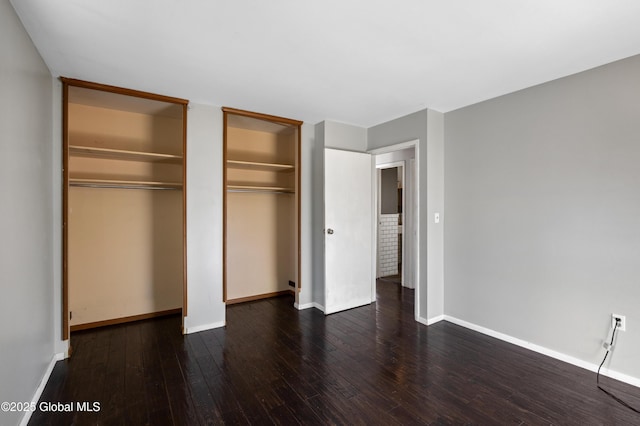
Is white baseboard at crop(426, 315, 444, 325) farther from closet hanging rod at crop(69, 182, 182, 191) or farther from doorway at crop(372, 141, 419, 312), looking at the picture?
closet hanging rod at crop(69, 182, 182, 191)

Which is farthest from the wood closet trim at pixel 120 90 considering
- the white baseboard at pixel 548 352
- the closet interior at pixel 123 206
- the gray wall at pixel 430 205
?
the white baseboard at pixel 548 352

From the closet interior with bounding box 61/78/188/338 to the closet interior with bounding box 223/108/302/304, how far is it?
70cm

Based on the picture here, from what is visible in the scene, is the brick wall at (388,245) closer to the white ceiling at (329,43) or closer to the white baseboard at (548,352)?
the white baseboard at (548,352)

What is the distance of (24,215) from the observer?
1.88 metres

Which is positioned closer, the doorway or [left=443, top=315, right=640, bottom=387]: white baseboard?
[left=443, top=315, right=640, bottom=387]: white baseboard

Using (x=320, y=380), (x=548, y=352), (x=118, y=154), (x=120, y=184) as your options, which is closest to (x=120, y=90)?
(x=118, y=154)

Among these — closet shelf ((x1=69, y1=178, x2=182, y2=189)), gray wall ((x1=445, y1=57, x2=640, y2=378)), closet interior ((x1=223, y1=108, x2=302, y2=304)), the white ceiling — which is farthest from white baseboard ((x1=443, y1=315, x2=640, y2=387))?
closet shelf ((x1=69, y1=178, x2=182, y2=189))

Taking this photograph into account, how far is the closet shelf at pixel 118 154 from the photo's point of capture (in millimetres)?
2863

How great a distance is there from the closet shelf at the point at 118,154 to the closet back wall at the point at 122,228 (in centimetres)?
10

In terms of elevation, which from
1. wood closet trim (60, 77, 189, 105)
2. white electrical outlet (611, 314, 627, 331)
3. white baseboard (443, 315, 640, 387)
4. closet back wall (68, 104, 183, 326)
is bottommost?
white baseboard (443, 315, 640, 387)

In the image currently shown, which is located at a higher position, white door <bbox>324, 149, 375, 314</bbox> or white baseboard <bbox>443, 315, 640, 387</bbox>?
white door <bbox>324, 149, 375, 314</bbox>

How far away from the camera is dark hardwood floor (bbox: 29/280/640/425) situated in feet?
6.28

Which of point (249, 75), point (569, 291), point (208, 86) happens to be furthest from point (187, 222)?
point (569, 291)

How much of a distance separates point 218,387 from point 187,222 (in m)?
1.65
